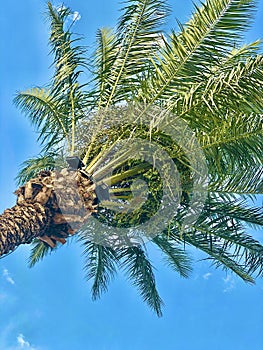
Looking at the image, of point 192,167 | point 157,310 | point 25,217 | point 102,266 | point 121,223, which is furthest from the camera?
point 157,310

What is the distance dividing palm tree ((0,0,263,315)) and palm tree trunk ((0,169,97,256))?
0.01 metres

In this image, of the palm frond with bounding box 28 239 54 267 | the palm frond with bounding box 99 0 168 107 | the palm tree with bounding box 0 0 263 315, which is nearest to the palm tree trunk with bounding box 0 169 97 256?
the palm tree with bounding box 0 0 263 315

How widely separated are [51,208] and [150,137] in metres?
1.69

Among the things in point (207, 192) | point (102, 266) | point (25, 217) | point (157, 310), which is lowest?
point (157, 310)

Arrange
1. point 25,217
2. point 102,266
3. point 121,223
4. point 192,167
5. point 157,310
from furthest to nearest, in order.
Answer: point 157,310
point 102,266
point 121,223
point 192,167
point 25,217

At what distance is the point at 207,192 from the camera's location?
761 centimetres

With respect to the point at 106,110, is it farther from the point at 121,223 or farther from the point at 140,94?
the point at 121,223

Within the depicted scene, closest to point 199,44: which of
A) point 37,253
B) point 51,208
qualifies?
point 51,208

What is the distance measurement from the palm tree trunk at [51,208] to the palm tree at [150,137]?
0.01 m

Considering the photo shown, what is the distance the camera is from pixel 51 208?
22.7ft

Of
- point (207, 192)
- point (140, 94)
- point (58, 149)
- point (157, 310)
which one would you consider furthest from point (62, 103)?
point (157, 310)

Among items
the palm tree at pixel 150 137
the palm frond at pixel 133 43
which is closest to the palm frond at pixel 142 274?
the palm tree at pixel 150 137

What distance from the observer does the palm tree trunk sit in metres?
6.76

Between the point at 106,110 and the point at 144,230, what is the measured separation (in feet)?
6.58
